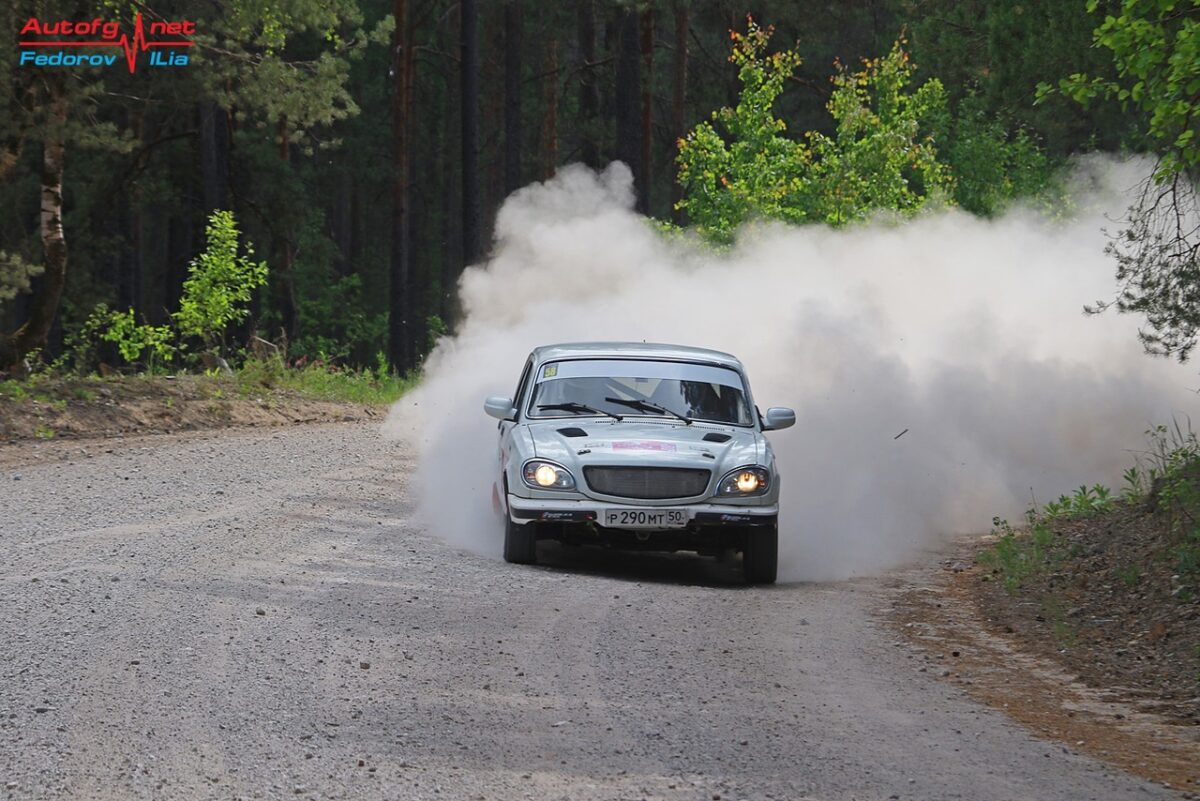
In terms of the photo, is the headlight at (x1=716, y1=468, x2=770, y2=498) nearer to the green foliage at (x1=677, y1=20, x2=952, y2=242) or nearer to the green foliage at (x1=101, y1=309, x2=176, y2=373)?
the green foliage at (x1=101, y1=309, x2=176, y2=373)

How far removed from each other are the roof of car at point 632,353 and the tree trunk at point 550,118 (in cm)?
3491

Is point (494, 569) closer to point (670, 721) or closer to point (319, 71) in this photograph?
point (670, 721)

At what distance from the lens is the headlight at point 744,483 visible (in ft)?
39.7

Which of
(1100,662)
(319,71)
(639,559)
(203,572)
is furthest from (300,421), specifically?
(1100,662)

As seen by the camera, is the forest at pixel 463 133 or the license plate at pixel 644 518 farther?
the forest at pixel 463 133

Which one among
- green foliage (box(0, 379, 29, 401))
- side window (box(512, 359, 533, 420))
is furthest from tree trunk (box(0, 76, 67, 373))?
side window (box(512, 359, 533, 420))

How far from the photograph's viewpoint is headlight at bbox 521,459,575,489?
1212 centimetres

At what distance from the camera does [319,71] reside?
26297mm

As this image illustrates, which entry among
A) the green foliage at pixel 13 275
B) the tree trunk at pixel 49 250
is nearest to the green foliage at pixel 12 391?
the green foliage at pixel 13 275

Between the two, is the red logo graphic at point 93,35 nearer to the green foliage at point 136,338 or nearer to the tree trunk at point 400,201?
the green foliage at point 136,338

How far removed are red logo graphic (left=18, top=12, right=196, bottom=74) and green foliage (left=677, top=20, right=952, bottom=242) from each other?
10324 mm

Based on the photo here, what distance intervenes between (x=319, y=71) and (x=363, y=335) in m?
41.5

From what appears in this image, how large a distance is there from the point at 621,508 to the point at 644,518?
7.8 inches

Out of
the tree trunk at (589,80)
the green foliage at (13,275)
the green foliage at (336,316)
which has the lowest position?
the green foliage at (336,316)
